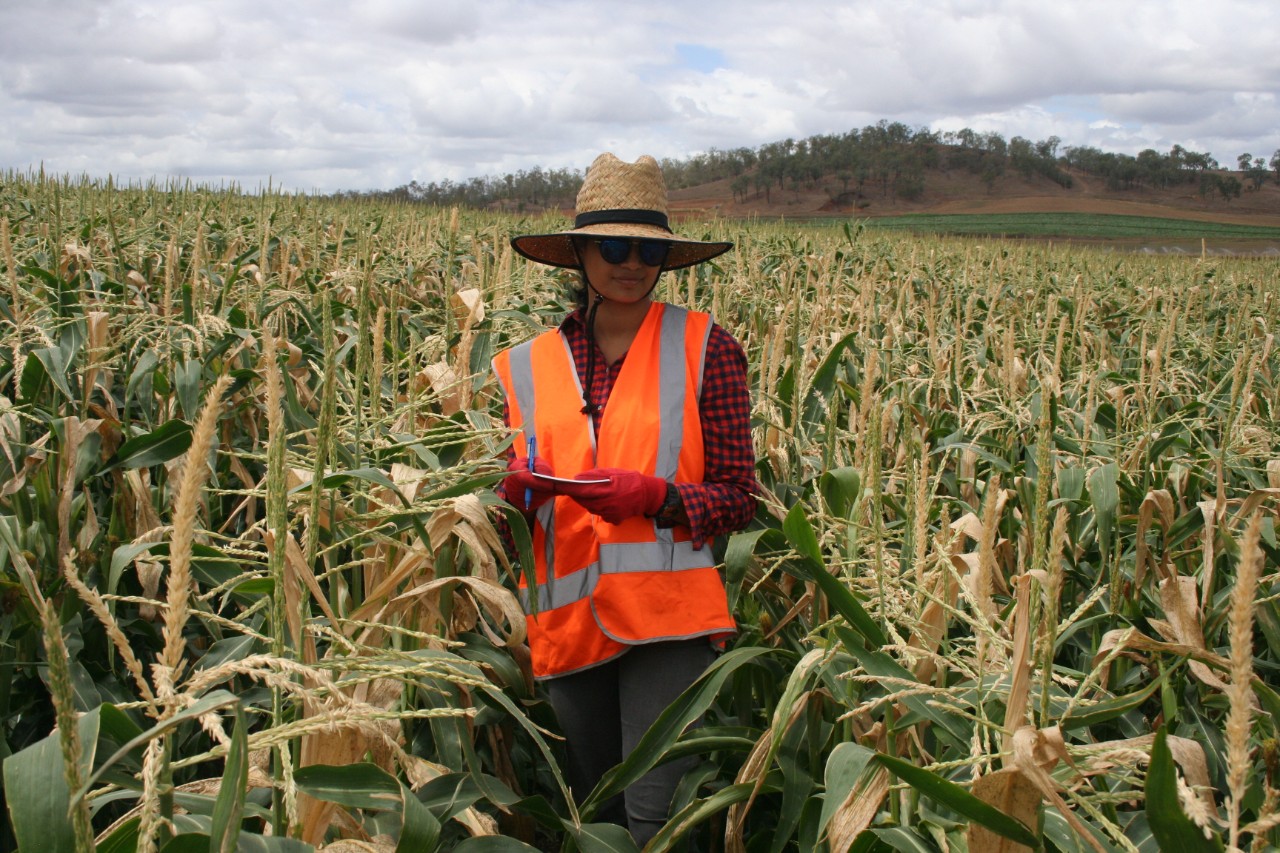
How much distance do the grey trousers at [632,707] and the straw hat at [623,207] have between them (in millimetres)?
1004

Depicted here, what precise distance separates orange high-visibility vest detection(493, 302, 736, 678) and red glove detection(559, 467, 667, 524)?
12 cm

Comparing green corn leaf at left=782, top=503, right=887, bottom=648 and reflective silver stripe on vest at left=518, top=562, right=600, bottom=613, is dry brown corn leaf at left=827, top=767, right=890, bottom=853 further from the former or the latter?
reflective silver stripe on vest at left=518, top=562, right=600, bottom=613

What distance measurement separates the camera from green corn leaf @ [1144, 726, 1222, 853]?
39.1 inches

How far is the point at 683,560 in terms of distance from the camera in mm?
2201

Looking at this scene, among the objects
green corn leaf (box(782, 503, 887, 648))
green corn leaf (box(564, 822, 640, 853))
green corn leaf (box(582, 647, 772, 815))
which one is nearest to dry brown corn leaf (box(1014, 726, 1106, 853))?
green corn leaf (box(782, 503, 887, 648))

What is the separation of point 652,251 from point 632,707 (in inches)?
43.4

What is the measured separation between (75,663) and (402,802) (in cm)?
117

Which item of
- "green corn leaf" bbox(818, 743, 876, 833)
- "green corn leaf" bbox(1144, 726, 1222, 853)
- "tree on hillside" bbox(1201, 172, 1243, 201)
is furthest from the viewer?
"tree on hillside" bbox(1201, 172, 1243, 201)

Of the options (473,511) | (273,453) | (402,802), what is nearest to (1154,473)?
(473,511)

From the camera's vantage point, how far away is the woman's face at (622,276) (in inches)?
89.7

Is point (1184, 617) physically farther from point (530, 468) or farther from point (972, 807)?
point (530, 468)

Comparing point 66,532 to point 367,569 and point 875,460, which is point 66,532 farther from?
point 875,460

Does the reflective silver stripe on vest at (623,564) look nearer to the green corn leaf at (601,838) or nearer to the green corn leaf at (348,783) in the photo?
the green corn leaf at (601,838)

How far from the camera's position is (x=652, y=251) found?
7.48 feet
